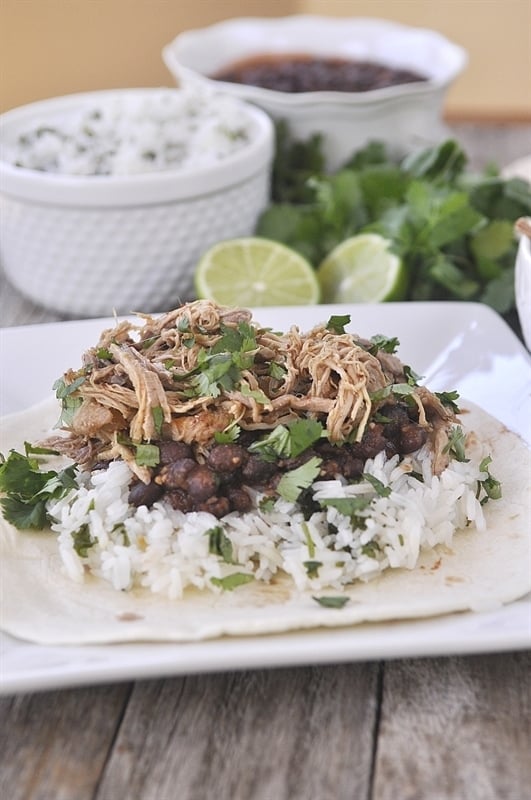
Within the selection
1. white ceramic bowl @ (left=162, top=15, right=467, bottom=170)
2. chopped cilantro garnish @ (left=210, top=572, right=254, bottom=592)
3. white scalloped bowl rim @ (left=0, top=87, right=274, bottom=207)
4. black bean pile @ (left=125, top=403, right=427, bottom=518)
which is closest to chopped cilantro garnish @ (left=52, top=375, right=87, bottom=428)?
black bean pile @ (left=125, top=403, right=427, bottom=518)

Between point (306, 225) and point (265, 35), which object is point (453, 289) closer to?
point (306, 225)

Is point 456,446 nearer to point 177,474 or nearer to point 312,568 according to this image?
point 312,568

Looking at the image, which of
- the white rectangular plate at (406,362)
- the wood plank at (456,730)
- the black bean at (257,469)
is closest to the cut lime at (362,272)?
the white rectangular plate at (406,362)

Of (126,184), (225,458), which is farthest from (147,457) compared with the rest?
(126,184)

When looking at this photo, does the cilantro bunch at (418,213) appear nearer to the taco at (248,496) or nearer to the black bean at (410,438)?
the taco at (248,496)

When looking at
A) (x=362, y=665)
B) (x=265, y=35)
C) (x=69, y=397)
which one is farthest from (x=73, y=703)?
(x=265, y=35)

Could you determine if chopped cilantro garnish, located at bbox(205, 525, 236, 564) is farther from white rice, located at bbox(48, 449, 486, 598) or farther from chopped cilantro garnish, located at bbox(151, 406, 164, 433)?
chopped cilantro garnish, located at bbox(151, 406, 164, 433)
